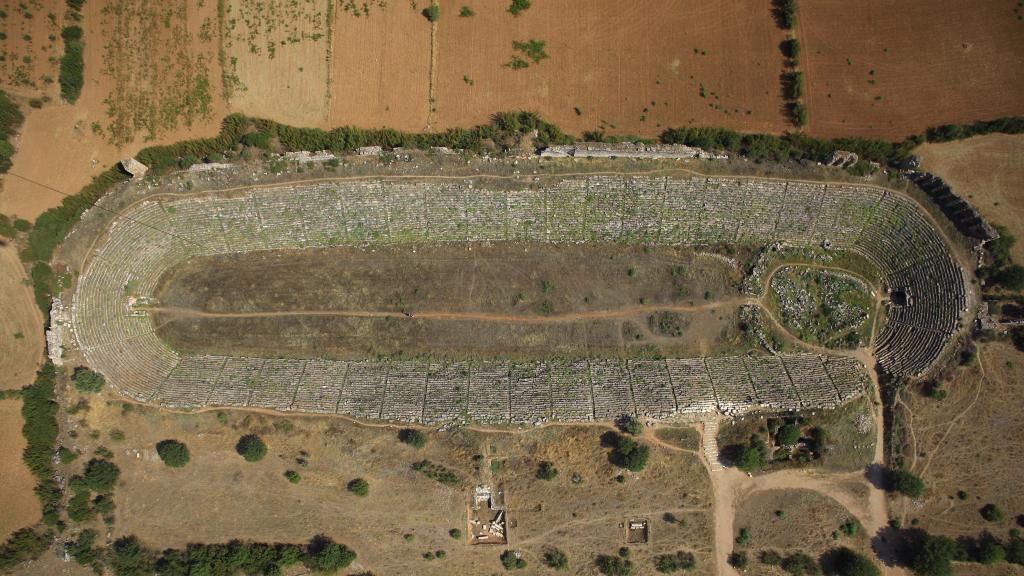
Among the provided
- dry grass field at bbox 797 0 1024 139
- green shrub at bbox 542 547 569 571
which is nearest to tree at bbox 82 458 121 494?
green shrub at bbox 542 547 569 571

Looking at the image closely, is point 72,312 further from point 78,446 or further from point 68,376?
point 78,446

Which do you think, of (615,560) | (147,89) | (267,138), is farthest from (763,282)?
(147,89)

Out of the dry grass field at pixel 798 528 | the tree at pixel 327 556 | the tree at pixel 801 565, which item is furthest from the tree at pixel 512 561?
the tree at pixel 801 565

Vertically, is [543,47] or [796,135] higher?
[543,47]

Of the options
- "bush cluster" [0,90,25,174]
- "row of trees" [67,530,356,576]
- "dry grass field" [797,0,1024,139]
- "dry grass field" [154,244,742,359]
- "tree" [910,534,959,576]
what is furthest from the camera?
"dry grass field" [154,244,742,359]

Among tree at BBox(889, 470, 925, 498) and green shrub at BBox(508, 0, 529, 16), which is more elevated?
green shrub at BBox(508, 0, 529, 16)

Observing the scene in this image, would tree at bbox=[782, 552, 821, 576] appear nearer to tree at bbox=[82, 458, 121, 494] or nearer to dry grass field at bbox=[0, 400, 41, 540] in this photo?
tree at bbox=[82, 458, 121, 494]
